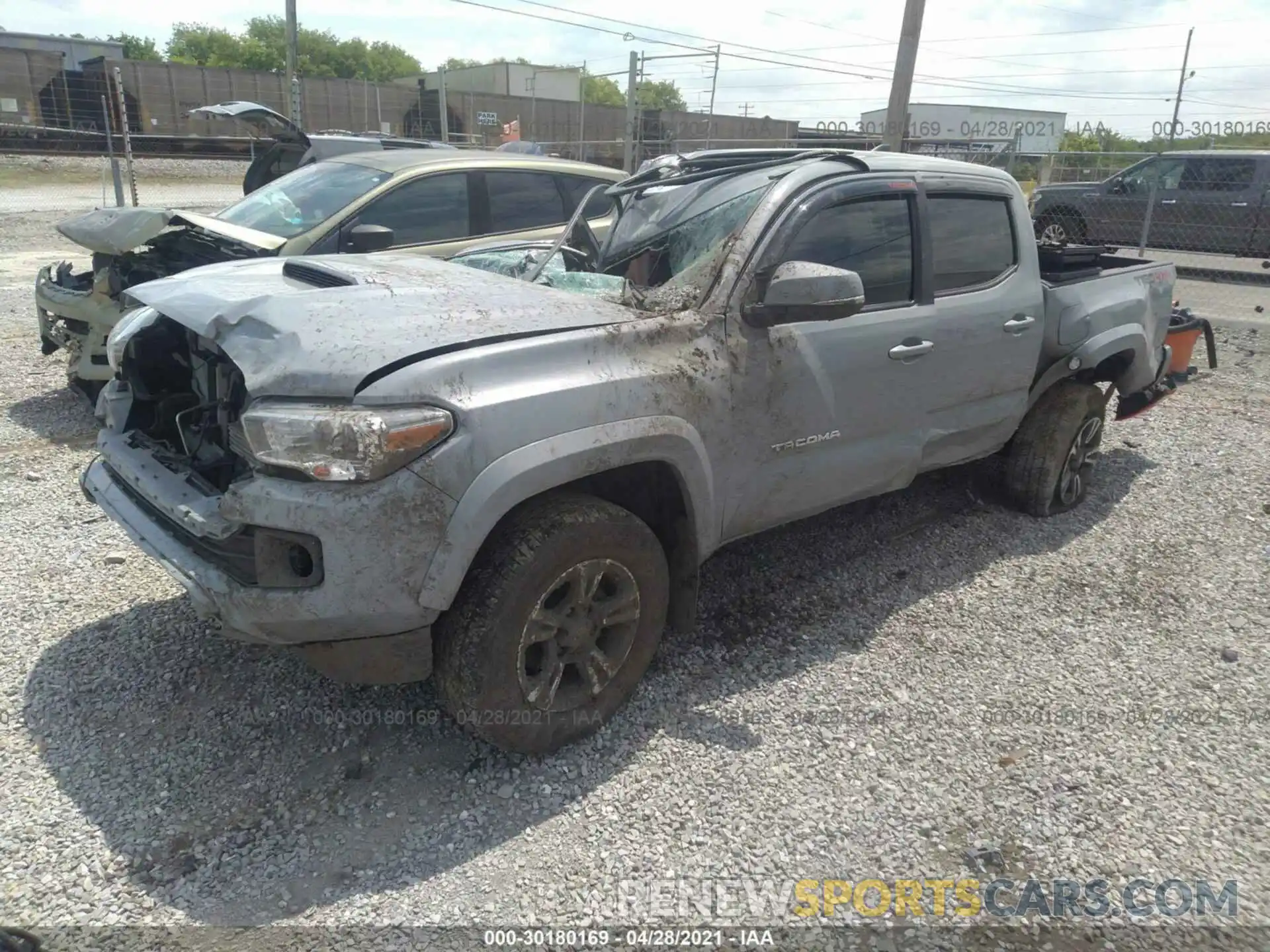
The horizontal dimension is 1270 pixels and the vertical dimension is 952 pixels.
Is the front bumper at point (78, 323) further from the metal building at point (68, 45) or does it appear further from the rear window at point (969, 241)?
the metal building at point (68, 45)

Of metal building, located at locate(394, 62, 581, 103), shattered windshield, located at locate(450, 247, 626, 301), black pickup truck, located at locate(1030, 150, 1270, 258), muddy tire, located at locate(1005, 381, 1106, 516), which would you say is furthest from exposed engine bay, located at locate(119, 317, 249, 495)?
metal building, located at locate(394, 62, 581, 103)

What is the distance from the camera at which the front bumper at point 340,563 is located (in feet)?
7.88

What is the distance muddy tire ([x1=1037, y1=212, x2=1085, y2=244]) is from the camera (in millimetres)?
14875

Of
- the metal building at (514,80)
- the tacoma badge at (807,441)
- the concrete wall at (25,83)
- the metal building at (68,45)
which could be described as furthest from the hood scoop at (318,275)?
the metal building at (68,45)

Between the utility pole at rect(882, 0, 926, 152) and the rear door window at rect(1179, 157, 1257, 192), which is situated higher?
the utility pole at rect(882, 0, 926, 152)

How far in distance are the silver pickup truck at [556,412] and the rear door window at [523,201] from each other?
8.13 feet

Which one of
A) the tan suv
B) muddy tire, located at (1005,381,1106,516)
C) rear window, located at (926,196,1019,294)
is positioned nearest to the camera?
rear window, located at (926,196,1019,294)

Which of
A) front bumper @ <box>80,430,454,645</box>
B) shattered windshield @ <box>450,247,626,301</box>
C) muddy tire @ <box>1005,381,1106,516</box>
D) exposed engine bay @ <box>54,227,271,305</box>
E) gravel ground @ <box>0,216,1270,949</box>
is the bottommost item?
gravel ground @ <box>0,216,1270,949</box>

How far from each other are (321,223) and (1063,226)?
43.1 feet

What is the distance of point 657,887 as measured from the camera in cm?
249

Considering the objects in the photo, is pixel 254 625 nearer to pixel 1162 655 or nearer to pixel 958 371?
pixel 958 371

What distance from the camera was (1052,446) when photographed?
490cm

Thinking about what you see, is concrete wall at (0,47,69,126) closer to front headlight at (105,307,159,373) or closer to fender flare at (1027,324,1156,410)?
front headlight at (105,307,159,373)

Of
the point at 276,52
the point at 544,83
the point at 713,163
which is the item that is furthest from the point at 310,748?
the point at 276,52
